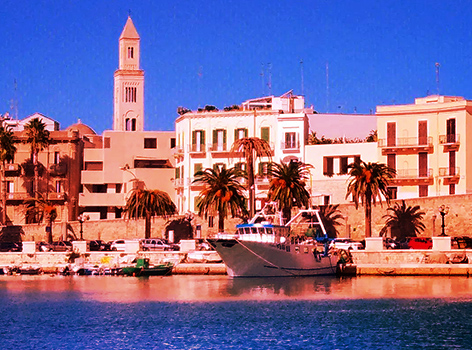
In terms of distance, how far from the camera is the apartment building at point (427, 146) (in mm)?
87562

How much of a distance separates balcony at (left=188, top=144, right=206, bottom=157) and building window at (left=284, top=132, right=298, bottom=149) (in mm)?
8260

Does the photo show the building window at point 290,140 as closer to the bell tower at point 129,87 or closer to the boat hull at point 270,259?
the boat hull at point 270,259

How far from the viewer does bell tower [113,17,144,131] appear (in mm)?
125438

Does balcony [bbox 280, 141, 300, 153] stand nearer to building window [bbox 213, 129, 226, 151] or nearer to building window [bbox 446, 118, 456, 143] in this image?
building window [bbox 213, 129, 226, 151]

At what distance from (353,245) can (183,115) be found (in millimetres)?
28899

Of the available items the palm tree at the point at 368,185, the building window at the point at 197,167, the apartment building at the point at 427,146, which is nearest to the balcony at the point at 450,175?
the apartment building at the point at 427,146

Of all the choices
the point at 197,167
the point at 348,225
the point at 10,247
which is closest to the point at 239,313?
the point at 348,225

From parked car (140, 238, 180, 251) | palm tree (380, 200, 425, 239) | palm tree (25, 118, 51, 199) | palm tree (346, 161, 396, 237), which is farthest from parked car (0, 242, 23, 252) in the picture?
palm tree (380, 200, 425, 239)

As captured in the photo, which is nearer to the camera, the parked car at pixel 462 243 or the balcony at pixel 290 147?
the parked car at pixel 462 243

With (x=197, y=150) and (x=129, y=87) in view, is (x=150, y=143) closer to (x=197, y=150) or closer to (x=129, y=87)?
(x=197, y=150)

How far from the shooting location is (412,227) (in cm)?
8400

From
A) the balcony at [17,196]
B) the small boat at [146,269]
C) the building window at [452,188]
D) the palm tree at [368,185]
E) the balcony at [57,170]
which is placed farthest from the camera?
the balcony at [57,170]

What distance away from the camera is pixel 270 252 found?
73125 millimetres

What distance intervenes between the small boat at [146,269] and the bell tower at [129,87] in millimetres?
49414
